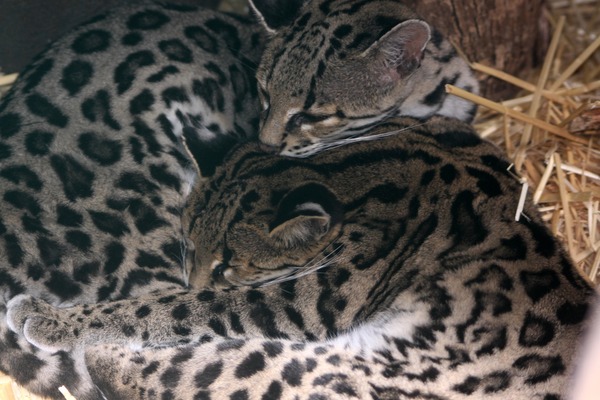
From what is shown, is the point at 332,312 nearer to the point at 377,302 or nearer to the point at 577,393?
the point at 377,302

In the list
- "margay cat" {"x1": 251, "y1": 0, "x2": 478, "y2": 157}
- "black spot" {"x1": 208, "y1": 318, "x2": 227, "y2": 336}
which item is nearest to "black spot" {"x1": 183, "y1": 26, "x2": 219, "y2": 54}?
"margay cat" {"x1": 251, "y1": 0, "x2": 478, "y2": 157}

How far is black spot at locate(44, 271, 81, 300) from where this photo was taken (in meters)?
2.94

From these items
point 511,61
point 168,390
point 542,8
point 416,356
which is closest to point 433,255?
point 416,356

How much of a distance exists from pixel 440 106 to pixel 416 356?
1.17 m

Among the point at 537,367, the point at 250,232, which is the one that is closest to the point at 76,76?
the point at 250,232

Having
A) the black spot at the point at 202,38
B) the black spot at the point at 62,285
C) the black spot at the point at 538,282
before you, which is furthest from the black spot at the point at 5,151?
the black spot at the point at 538,282

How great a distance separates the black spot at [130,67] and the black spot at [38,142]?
0.35 m

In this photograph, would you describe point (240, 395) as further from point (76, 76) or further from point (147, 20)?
point (147, 20)

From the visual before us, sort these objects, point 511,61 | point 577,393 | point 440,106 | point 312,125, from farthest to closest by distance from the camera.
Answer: point 511,61 < point 440,106 < point 312,125 < point 577,393

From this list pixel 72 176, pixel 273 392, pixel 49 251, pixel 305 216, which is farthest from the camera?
pixel 72 176

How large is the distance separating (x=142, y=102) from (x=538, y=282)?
170 cm

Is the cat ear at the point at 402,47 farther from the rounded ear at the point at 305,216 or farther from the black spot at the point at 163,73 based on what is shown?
the black spot at the point at 163,73

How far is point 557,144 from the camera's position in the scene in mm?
3797

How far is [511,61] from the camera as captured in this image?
4184 millimetres
